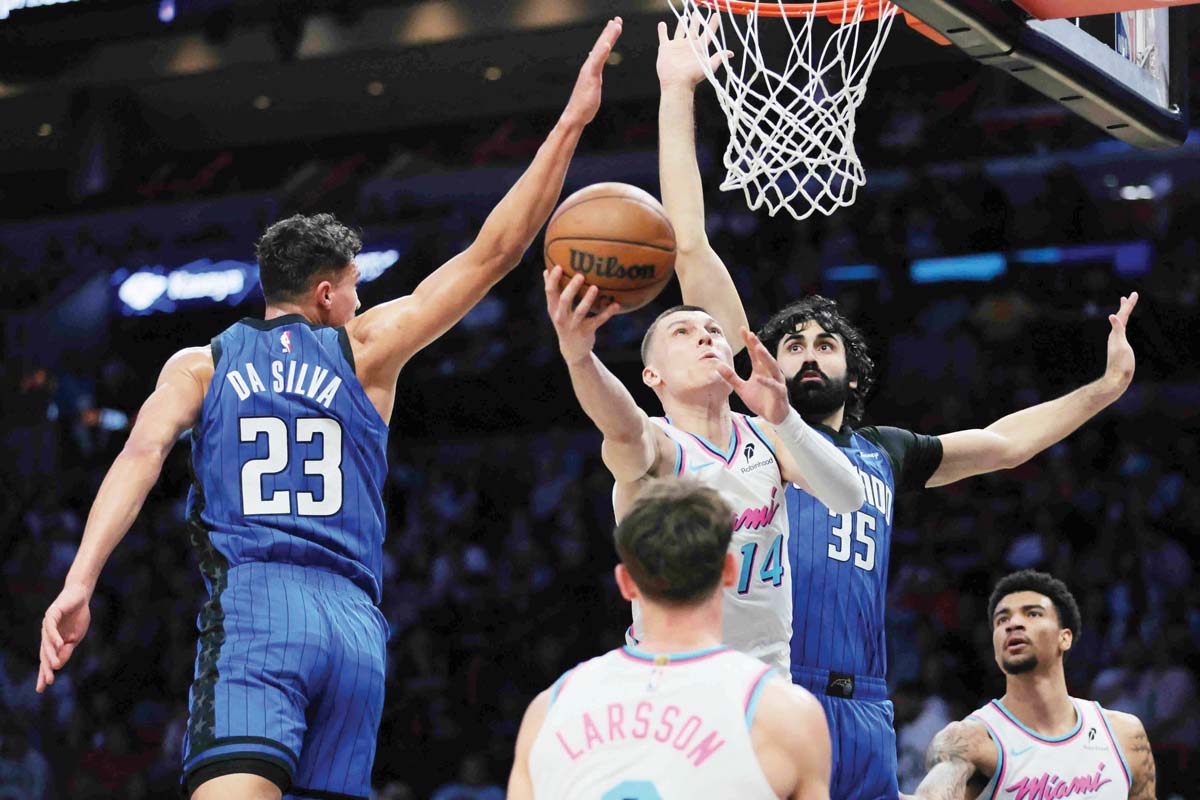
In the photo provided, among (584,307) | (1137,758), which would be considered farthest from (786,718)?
(1137,758)

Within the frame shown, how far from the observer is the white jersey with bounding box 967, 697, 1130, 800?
6191 mm

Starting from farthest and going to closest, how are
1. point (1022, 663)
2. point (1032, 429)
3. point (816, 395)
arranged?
point (1022, 663) → point (1032, 429) → point (816, 395)

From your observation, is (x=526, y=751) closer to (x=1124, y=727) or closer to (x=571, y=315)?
(x=571, y=315)

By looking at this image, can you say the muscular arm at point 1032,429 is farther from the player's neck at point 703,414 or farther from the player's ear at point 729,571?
the player's ear at point 729,571

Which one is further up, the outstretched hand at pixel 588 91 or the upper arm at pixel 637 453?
the outstretched hand at pixel 588 91

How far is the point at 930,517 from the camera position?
12422 millimetres

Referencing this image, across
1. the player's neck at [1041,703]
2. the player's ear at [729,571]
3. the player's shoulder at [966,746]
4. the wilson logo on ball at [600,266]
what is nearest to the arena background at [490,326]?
the player's neck at [1041,703]

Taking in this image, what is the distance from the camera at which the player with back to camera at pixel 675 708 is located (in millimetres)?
2764

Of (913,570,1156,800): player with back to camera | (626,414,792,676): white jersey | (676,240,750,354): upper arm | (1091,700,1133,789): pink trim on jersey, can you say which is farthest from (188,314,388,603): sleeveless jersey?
(1091,700,1133,789): pink trim on jersey

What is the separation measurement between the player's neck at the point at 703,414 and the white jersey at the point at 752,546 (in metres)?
0.04

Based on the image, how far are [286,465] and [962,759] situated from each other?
10.3 feet

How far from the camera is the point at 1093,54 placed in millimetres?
5375

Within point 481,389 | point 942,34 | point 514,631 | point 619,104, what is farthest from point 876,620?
point 619,104

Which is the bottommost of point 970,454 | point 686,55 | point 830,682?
point 830,682
